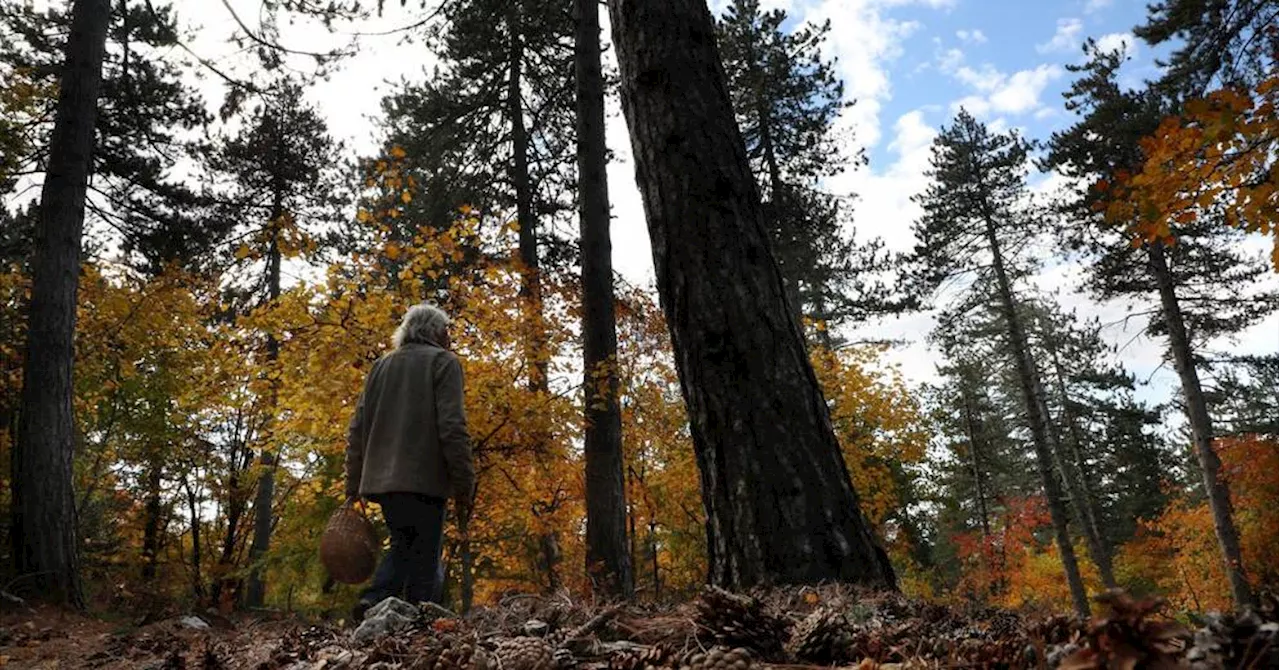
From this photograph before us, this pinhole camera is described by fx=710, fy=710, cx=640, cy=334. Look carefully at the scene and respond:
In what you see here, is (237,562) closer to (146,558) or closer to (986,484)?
(146,558)

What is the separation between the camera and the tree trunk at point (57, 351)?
6461 mm

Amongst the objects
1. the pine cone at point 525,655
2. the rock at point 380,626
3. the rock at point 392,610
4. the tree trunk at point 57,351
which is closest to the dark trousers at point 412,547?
the rock at point 392,610

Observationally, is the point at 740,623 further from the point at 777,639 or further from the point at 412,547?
the point at 412,547

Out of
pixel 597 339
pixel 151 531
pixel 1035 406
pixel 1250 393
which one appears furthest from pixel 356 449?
pixel 1250 393

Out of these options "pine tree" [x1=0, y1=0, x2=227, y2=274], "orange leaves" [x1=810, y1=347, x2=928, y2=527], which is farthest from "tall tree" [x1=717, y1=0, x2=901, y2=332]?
"pine tree" [x1=0, y1=0, x2=227, y2=274]

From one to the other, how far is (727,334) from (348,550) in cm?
244

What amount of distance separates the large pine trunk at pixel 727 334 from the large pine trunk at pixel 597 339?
4325mm

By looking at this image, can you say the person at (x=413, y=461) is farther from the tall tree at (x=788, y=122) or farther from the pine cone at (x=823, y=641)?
the tall tree at (x=788, y=122)

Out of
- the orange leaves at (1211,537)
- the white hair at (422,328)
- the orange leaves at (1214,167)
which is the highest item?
the orange leaves at (1214,167)

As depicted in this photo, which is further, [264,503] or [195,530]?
[264,503]

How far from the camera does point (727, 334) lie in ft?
8.78

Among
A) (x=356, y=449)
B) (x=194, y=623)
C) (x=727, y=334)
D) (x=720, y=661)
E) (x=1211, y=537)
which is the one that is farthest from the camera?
(x=1211, y=537)

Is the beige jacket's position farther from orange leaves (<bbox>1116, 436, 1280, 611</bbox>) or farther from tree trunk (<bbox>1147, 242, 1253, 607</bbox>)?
orange leaves (<bbox>1116, 436, 1280, 611</bbox>)

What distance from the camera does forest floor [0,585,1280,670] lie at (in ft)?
2.43
